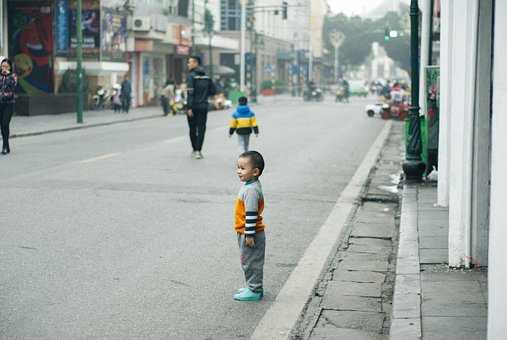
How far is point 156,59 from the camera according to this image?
57.0 meters

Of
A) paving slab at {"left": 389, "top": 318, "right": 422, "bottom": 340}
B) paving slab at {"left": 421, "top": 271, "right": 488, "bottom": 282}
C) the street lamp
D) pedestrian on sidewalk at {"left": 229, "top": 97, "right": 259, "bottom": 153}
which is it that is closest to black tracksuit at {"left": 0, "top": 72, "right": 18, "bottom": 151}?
pedestrian on sidewalk at {"left": 229, "top": 97, "right": 259, "bottom": 153}

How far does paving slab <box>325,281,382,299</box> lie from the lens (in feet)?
24.0

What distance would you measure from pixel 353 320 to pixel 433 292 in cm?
66

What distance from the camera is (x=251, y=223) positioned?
6863mm

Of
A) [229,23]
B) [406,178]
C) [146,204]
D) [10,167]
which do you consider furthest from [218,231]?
[229,23]

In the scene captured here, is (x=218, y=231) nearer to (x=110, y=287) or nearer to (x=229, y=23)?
(x=110, y=287)

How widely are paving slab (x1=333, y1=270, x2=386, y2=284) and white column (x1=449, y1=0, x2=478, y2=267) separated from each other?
58 cm

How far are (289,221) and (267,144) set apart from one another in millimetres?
11771

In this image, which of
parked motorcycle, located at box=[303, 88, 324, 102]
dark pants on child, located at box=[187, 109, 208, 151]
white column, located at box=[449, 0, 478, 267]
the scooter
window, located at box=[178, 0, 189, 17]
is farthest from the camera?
parked motorcycle, located at box=[303, 88, 324, 102]

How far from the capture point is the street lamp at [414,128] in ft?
45.0

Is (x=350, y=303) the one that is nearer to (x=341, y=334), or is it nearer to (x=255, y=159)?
(x=341, y=334)

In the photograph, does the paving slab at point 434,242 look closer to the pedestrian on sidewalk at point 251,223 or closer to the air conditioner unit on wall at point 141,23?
the pedestrian on sidewalk at point 251,223

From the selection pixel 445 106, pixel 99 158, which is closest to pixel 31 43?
pixel 99 158

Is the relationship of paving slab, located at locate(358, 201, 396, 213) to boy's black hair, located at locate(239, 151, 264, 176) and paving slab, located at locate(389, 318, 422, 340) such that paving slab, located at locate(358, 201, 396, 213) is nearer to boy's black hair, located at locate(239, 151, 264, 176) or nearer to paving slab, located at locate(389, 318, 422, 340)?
boy's black hair, located at locate(239, 151, 264, 176)
